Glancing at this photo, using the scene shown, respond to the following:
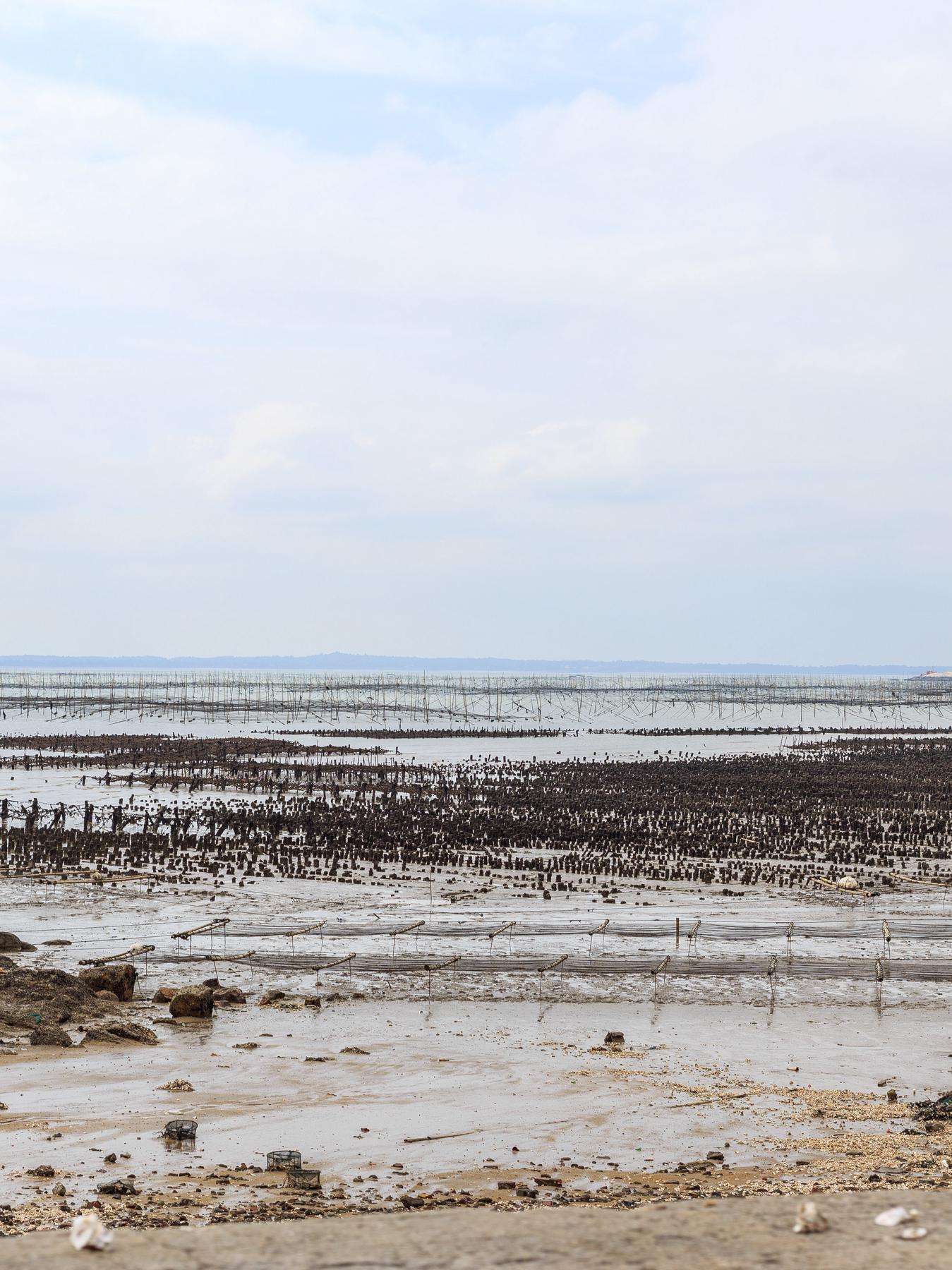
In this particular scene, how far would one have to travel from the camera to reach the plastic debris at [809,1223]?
20.2 ft

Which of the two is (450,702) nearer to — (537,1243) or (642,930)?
(642,930)

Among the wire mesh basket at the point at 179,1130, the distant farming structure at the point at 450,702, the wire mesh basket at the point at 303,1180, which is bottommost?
the distant farming structure at the point at 450,702

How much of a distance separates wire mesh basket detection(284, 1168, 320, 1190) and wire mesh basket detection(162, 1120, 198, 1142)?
1.79 meters

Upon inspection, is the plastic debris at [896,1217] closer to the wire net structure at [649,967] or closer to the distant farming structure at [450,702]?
the wire net structure at [649,967]

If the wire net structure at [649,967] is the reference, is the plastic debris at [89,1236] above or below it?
above

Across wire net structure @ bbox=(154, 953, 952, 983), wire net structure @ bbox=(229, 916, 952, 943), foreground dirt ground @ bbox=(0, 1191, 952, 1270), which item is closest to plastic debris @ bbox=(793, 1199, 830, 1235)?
foreground dirt ground @ bbox=(0, 1191, 952, 1270)

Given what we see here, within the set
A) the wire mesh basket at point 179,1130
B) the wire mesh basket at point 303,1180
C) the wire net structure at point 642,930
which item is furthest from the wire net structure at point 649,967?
the wire mesh basket at point 303,1180

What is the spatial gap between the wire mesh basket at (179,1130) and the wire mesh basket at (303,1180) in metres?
1.79

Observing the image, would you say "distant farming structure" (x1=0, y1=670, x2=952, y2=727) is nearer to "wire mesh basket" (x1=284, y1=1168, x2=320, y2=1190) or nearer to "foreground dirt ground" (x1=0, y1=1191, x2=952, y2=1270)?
"wire mesh basket" (x1=284, y1=1168, x2=320, y2=1190)

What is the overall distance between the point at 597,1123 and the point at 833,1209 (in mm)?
6836

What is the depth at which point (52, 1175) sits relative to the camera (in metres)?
10.8

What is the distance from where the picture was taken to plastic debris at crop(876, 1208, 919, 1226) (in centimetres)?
627

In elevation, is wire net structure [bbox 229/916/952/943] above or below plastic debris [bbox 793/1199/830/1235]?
below

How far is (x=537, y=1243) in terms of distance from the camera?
239 inches
